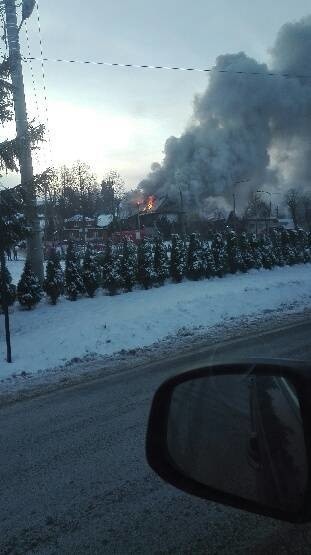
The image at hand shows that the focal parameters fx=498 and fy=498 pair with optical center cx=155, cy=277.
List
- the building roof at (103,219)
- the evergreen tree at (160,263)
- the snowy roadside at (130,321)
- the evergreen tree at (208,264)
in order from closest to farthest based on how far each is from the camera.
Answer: the snowy roadside at (130,321)
the evergreen tree at (160,263)
the evergreen tree at (208,264)
the building roof at (103,219)

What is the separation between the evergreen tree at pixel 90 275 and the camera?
13836 mm

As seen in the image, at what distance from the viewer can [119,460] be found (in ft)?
13.1

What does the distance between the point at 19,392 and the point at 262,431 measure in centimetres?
535

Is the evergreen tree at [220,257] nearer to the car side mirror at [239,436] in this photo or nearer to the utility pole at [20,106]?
the utility pole at [20,106]

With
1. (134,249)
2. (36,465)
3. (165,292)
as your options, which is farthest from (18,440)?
(134,249)

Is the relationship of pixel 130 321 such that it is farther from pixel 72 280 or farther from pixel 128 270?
pixel 128 270

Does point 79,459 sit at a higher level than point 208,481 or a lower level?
lower

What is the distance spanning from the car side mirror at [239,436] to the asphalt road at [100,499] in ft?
0.59

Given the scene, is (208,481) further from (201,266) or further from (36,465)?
(201,266)

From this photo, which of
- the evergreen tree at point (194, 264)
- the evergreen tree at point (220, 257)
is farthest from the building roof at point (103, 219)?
the evergreen tree at point (194, 264)

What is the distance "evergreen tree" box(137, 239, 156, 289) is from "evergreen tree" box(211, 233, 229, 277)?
2981 mm

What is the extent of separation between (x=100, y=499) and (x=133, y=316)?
777cm

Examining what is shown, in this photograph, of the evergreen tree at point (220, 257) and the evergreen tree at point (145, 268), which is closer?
the evergreen tree at point (145, 268)

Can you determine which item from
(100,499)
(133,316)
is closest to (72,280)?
(133,316)
